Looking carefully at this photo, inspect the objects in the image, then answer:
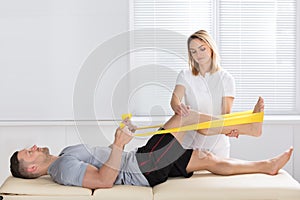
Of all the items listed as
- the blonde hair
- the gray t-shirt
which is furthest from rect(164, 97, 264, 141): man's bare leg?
the blonde hair

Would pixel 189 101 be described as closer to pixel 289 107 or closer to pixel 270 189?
pixel 270 189

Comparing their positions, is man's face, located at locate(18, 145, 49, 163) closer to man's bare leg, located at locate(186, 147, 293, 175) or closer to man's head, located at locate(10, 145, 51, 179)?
man's head, located at locate(10, 145, 51, 179)

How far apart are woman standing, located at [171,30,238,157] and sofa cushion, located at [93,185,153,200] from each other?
607 mm

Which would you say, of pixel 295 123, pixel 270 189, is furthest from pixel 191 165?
pixel 295 123

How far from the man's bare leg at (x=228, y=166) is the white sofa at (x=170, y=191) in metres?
0.21

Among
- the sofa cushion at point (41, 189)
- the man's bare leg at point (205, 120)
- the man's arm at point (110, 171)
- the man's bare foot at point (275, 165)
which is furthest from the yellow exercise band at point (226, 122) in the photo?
the sofa cushion at point (41, 189)

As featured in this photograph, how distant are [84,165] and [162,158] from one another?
40 centimetres

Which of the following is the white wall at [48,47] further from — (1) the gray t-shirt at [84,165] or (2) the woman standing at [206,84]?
(1) the gray t-shirt at [84,165]

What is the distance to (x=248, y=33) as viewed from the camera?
4.65 metres

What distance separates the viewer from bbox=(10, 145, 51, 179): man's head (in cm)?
330

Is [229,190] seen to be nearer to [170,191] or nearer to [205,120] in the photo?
[170,191]

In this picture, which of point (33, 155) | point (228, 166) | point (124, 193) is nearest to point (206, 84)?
point (228, 166)

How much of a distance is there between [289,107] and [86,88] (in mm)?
2007

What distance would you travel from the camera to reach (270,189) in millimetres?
3088
